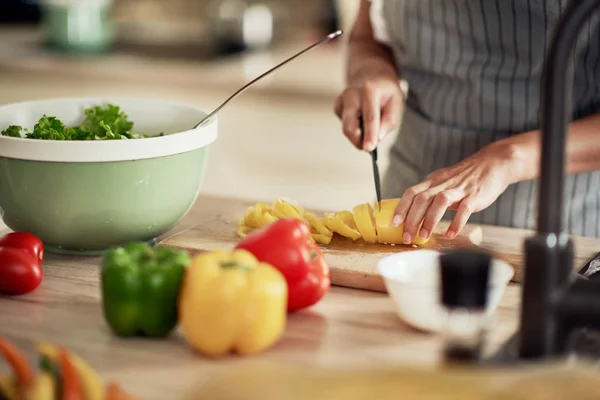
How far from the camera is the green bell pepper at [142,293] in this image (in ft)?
3.24

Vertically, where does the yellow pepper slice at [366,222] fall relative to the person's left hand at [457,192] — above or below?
below

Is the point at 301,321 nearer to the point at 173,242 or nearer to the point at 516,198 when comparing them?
the point at 173,242

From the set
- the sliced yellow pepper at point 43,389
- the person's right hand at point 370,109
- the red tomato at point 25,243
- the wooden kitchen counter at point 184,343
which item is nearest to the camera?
the sliced yellow pepper at point 43,389

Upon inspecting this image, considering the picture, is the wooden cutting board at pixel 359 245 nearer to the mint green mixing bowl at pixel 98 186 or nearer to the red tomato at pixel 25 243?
the mint green mixing bowl at pixel 98 186

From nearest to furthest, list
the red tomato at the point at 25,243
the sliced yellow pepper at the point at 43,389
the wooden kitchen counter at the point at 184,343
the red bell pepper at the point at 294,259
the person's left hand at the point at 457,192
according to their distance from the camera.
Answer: the sliced yellow pepper at the point at 43,389 → the wooden kitchen counter at the point at 184,343 → the red bell pepper at the point at 294,259 → the red tomato at the point at 25,243 → the person's left hand at the point at 457,192

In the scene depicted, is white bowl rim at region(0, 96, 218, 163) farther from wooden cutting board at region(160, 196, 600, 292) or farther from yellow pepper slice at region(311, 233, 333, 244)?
yellow pepper slice at region(311, 233, 333, 244)

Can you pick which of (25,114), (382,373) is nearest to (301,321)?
(382,373)

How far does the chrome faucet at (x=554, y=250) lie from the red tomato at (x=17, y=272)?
669 mm

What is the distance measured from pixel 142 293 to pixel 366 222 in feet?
1.59

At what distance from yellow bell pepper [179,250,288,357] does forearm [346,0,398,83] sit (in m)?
0.85

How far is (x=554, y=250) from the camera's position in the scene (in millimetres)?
896

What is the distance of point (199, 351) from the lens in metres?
0.98

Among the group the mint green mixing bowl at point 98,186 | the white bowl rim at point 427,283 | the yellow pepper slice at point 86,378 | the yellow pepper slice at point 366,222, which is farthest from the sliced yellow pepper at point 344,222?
the yellow pepper slice at point 86,378

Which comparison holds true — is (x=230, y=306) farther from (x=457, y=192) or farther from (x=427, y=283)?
(x=457, y=192)
